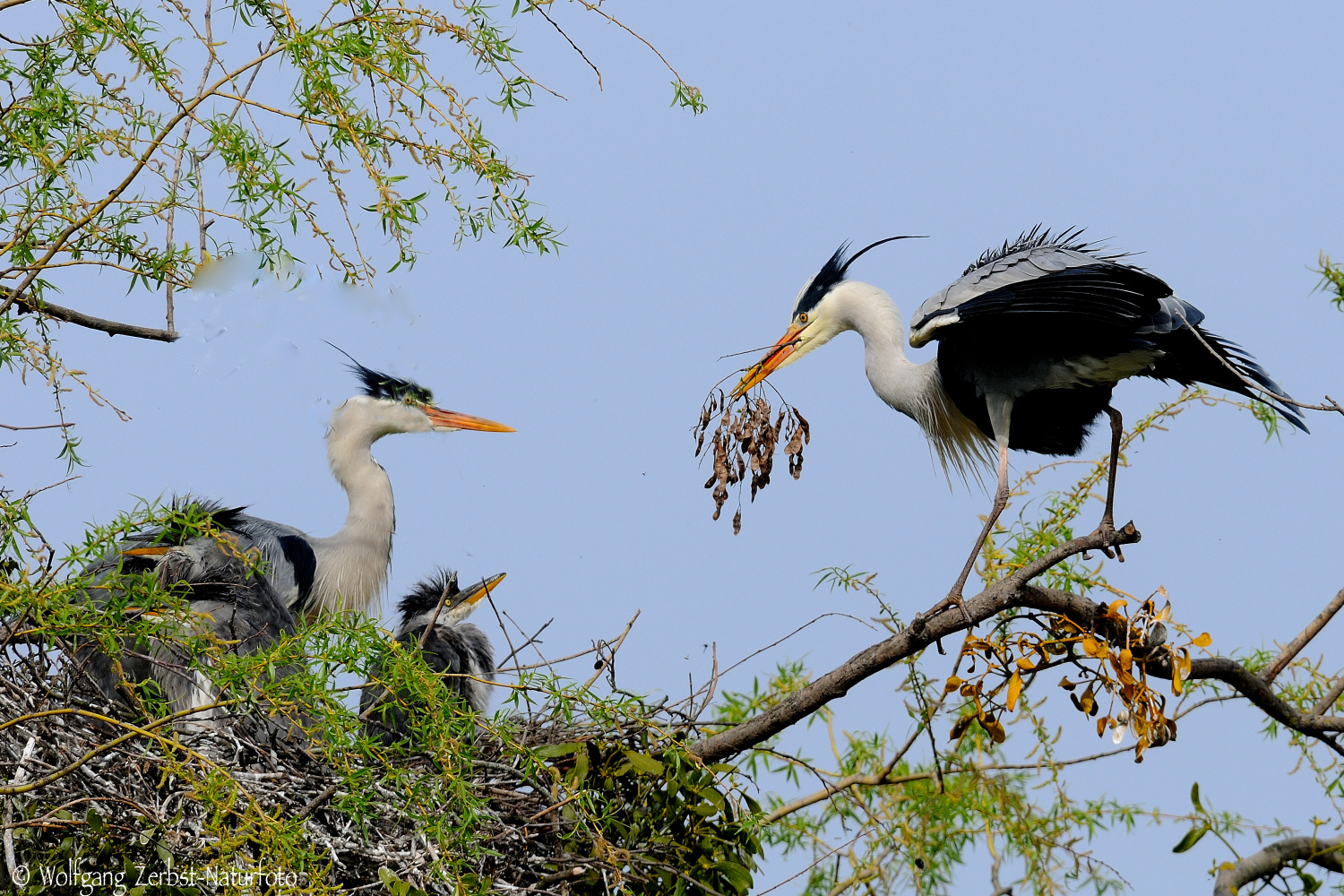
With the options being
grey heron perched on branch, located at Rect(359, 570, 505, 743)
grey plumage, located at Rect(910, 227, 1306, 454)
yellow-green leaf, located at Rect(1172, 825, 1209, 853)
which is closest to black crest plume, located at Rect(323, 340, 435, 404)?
grey heron perched on branch, located at Rect(359, 570, 505, 743)

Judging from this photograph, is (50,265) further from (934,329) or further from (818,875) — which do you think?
(818,875)

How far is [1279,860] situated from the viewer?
138 inches

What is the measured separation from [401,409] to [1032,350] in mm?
2429

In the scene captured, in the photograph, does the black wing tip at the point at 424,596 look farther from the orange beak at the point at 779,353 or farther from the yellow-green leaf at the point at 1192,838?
the yellow-green leaf at the point at 1192,838

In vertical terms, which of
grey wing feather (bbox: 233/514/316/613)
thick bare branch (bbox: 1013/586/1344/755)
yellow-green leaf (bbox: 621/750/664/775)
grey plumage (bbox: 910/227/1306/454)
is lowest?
yellow-green leaf (bbox: 621/750/664/775)

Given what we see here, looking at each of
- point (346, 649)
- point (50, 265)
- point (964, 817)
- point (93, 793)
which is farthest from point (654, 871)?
point (50, 265)

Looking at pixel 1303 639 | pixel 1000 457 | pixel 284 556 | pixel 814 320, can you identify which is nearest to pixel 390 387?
pixel 284 556

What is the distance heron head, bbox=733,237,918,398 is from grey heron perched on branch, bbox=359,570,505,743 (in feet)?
3.46

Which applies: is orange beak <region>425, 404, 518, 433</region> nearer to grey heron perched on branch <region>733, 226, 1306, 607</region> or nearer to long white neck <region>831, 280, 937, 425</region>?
grey heron perched on branch <region>733, 226, 1306, 607</region>

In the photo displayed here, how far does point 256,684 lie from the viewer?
7.66ft

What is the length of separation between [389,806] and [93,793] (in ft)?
1.83

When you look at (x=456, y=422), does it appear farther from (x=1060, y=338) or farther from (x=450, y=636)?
(x=1060, y=338)

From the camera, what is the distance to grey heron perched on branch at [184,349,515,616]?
4480 millimetres

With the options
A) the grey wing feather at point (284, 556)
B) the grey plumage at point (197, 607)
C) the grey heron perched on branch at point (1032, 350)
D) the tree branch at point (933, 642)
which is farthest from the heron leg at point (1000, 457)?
the grey wing feather at point (284, 556)
